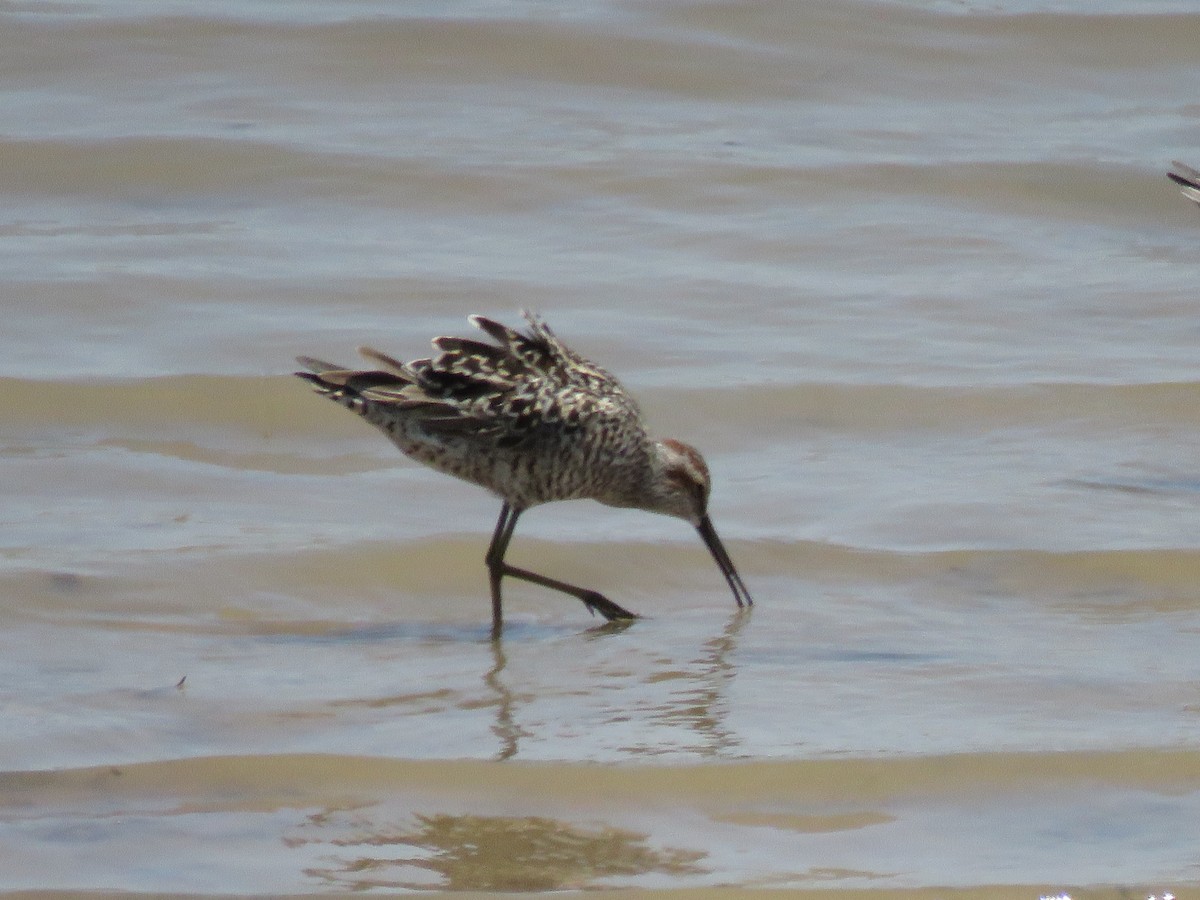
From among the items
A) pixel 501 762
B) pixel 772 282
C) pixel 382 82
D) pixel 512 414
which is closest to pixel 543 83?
pixel 382 82

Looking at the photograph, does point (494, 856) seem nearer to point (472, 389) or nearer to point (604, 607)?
point (604, 607)

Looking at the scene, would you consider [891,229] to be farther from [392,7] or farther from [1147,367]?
[392,7]

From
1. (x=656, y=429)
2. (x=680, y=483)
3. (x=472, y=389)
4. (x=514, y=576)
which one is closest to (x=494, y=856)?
(x=514, y=576)

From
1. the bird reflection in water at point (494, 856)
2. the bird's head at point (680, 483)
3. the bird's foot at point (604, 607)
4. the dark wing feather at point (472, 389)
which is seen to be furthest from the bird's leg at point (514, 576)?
the bird reflection in water at point (494, 856)

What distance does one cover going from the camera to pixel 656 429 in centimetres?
906

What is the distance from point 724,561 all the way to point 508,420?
881 mm

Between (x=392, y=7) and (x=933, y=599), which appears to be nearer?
(x=933, y=599)

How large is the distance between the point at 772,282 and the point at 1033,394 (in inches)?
77.1

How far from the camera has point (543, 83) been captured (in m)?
14.2

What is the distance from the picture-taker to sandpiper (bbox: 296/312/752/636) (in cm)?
709

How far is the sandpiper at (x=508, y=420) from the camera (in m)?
7.09

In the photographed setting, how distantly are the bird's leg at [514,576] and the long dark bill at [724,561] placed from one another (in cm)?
35

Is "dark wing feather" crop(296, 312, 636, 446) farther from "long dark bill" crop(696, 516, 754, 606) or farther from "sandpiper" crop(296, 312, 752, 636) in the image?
"long dark bill" crop(696, 516, 754, 606)

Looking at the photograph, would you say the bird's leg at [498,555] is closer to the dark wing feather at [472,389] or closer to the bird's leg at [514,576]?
the bird's leg at [514,576]
